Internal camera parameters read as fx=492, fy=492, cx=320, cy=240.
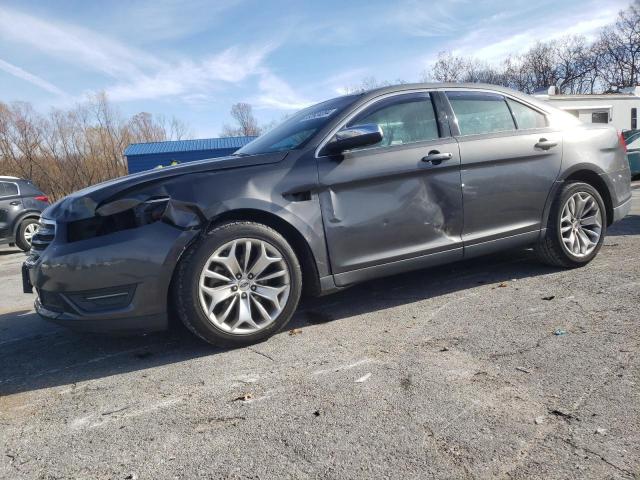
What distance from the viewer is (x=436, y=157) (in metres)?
3.71

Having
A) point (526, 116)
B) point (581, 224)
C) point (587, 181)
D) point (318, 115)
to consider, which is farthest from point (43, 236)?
point (587, 181)

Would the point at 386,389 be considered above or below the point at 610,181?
below

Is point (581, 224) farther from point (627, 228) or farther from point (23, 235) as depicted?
point (23, 235)

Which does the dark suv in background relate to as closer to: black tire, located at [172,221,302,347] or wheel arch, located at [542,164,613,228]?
black tire, located at [172,221,302,347]

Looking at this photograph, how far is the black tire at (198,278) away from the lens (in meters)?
2.95

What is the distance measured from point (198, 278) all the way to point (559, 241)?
3.12 m

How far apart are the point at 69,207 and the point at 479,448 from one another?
104 inches

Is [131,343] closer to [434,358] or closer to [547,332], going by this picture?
[434,358]

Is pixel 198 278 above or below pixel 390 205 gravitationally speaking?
below

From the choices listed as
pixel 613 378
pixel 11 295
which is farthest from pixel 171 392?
pixel 11 295

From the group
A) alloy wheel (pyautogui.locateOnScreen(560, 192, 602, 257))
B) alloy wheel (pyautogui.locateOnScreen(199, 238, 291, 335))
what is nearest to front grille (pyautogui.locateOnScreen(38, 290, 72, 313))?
alloy wheel (pyautogui.locateOnScreen(199, 238, 291, 335))

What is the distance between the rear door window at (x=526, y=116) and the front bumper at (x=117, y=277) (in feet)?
9.75

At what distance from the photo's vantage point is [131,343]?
11.1ft

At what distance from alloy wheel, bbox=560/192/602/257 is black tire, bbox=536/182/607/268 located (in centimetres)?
4
